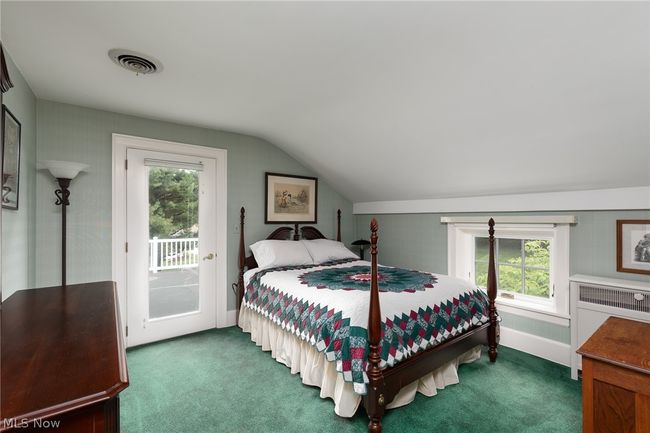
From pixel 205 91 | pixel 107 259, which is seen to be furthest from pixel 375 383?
pixel 107 259

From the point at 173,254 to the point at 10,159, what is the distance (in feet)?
5.40

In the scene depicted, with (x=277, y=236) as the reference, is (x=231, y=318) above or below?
below

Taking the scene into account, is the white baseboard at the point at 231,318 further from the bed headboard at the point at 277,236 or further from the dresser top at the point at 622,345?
the dresser top at the point at 622,345

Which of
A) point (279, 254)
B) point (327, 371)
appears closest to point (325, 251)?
point (279, 254)

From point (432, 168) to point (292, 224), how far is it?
77.2 inches

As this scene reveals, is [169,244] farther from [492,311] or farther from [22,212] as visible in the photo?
[492,311]

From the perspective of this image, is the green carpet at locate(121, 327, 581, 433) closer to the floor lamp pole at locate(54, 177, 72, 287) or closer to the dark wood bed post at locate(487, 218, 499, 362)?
the dark wood bed post at locate(487, 218, 499, 362)

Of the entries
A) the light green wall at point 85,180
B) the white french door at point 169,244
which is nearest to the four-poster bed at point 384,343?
the white french door at point 169,244

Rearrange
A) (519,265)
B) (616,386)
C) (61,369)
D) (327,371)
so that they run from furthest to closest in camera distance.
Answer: (519,265) < (327,371) < (616,386) < (61,369)

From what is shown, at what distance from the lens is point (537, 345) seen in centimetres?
298

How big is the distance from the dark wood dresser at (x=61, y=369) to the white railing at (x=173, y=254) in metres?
1.91

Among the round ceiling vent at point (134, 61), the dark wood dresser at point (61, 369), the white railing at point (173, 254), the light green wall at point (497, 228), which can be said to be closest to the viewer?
the dark wood dresser at point (61, 369)

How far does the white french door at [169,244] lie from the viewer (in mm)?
3211

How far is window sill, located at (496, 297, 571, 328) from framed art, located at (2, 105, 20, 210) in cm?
412
